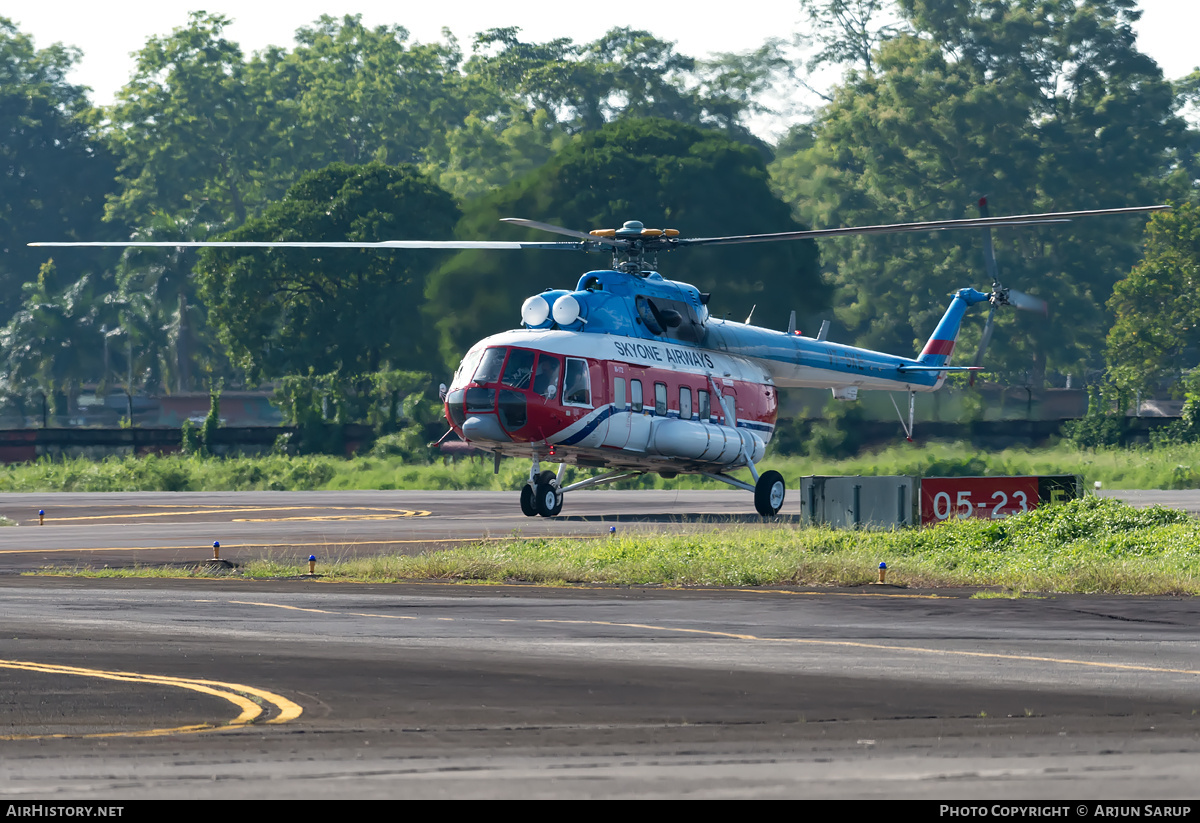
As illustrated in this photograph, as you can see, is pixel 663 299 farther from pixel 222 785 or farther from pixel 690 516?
pixel 222 785

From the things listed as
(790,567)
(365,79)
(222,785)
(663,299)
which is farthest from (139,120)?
A: (222,785)

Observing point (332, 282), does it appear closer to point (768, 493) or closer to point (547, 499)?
point (768, 493)

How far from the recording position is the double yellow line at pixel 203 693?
995 cm

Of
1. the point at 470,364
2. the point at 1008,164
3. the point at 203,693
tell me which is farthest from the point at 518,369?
the point at 1008,164

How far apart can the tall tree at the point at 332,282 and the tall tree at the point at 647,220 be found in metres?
4.92

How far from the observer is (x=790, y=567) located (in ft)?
70.8

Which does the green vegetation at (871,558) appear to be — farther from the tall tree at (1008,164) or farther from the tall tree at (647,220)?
the tall tree at (1008,164)

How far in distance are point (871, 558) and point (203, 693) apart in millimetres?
12340

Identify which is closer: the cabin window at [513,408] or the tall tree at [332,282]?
the cabin window at [513,408]

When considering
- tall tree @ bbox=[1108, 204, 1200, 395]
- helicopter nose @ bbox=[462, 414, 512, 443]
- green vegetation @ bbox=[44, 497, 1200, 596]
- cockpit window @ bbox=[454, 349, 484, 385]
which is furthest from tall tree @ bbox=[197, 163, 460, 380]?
green vegetation @ bbox=[44, 497, 1200, 596]

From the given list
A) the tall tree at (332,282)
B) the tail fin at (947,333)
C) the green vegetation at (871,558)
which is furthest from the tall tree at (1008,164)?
the green vegetation at (871,558)

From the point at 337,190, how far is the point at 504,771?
75019 mm

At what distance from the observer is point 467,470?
187 ft

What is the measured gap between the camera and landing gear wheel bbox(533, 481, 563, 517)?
33.3 m
